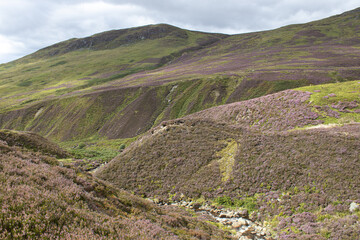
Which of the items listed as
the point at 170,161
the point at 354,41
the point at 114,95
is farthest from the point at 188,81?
the point at 354,41

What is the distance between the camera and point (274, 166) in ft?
63.3

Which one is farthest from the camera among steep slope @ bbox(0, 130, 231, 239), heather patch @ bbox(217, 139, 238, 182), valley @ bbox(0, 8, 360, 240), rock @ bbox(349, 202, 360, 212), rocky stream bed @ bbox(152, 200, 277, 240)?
heather patch @ bbox(217, 139, 238, 182)

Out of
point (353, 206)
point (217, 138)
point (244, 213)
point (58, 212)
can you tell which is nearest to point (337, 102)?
point (217, 138)

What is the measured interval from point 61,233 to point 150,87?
8767 cm

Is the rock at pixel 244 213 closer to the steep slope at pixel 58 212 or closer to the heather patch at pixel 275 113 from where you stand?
the steep slope at pixel 58 212

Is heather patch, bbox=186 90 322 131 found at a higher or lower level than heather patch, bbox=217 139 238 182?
higher

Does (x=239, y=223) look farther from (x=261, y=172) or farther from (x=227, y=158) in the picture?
(x=227, y=158)

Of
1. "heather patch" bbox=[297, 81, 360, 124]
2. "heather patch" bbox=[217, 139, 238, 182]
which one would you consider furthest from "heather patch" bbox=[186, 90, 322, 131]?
"heather patch" bbox=[217, 139, 238, 182]

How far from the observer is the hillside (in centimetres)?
1381

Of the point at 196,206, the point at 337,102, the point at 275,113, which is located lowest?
the point at 196,206

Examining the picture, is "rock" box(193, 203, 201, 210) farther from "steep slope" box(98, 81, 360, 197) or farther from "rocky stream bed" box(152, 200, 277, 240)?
"steep slope" box(98, 81, 360, 197)

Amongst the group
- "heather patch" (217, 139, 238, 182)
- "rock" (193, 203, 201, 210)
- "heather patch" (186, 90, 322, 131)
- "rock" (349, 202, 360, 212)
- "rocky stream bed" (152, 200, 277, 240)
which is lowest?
"rock" (193, 203, 201, 210)

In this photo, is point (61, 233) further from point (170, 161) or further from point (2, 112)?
point (2, 112)

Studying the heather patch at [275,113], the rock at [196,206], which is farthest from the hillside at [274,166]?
the rock at [196,206]
